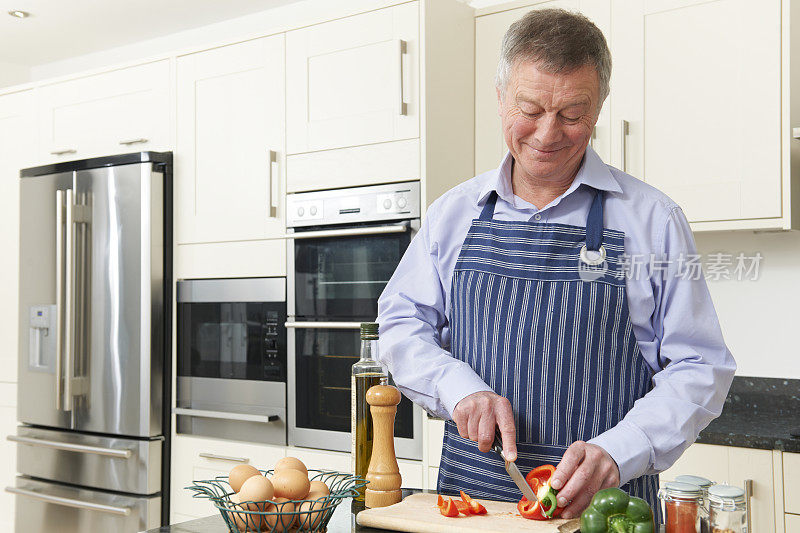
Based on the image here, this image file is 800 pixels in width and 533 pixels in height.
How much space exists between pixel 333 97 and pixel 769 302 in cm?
160

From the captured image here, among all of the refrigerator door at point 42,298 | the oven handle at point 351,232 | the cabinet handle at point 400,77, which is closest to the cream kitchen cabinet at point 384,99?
the cabinet handle at point 400,77

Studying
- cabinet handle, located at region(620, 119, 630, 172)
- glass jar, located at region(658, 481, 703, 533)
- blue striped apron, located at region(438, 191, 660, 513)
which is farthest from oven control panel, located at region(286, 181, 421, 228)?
glass jar, located at region(658, 481, 703, 533)

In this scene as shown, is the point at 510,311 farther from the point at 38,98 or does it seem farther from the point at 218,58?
the point at 38,98

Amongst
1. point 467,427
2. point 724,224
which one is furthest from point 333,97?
point 467,427

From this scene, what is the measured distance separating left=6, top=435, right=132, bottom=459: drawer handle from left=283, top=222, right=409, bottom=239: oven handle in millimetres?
1082

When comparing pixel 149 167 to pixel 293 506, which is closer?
pixel 293 506

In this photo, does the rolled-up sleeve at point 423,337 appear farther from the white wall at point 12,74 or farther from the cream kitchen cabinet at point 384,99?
the white wall at point 12,74

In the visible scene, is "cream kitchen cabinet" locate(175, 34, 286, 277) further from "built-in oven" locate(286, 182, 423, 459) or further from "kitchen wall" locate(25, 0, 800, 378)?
"kitchen wall" locate(25, 0, 800, 378)

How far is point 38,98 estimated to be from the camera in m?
3.70

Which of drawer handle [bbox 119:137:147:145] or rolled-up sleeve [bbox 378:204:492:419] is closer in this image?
rolled-up sleeve [bbox 378:204:492:419]

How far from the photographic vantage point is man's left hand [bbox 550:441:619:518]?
44.1 inches

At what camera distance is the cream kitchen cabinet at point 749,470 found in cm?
213

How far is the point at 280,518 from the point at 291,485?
0.04m

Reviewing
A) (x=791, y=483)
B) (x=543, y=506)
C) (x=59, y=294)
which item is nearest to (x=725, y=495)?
(x=543, y=506)
